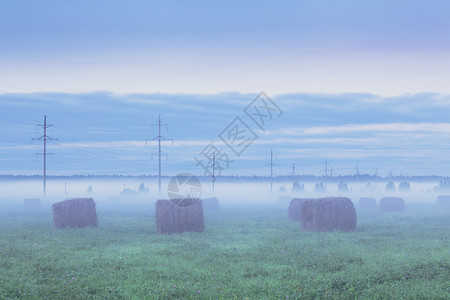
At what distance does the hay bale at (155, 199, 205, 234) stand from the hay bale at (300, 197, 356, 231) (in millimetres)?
6573

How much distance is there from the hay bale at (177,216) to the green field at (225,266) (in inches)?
54.0

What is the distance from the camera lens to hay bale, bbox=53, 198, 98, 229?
94.3 ft

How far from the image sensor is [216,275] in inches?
574

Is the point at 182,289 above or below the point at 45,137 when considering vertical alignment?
below

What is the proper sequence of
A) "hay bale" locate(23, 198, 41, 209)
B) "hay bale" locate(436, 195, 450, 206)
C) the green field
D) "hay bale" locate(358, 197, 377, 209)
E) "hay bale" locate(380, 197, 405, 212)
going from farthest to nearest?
1. "hay bale" locate(436, 195, 450, 206)
2. "hay bale" locate(23, 198, 41, 209)
3. "hay bale" locate(358, 197, 377, 209)
4. "hay bale" locate(380, 197, 405, 212)
5. the green field

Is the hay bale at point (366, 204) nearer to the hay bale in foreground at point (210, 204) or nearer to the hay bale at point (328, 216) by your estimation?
the hay bale in foreground at point (210, 204)

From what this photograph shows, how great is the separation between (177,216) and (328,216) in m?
9.14

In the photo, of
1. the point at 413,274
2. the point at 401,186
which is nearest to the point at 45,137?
the point at 413,274

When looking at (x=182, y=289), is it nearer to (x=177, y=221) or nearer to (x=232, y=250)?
(x=232, y=250)

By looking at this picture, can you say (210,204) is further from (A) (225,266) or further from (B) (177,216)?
(A) (225,266)

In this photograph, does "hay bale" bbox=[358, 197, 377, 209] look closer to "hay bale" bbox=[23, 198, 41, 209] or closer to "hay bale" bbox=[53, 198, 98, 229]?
"hay bale" bbox=[53, 198, 98, 229]

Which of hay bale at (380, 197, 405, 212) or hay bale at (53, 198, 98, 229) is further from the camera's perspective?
hay bale at (380, 197, 405, 212)

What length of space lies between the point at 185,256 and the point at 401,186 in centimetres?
15906

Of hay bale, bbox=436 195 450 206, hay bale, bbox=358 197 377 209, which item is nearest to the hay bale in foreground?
hay bale, bbox=358 197 377 209
